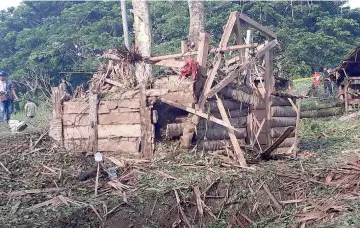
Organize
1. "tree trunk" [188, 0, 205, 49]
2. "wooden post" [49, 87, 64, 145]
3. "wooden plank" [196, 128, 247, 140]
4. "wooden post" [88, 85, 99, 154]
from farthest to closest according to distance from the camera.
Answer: "tree trunk" [188, 0, 205, 49] < "wooden post" [49, 87, 64, 145] < "wooden post" [88, 85, 99, 154] < "wooden plank" [196, 128, 247, 140]

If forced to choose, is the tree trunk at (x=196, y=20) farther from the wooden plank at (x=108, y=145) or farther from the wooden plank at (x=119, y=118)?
the wooden plank at (x=108, y=145)

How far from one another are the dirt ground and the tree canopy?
14.6m

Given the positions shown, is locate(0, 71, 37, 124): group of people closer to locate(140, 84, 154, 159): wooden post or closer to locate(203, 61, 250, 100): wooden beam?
locate(140, 84, 154, 159): wooden post

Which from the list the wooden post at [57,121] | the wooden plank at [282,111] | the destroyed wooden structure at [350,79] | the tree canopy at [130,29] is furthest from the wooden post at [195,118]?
the tree canopy at [130,29]

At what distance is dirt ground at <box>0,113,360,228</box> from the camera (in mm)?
5996

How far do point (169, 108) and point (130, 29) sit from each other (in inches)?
779

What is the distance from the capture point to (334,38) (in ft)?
90.4

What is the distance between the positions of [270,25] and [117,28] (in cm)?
1011

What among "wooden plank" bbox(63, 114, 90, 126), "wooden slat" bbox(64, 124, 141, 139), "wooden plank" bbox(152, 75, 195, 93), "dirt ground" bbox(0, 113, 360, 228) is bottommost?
"dirt ground" bbox(0, 113, 360, 228)

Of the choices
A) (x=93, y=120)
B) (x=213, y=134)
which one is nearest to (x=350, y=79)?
(x=213, y=134)

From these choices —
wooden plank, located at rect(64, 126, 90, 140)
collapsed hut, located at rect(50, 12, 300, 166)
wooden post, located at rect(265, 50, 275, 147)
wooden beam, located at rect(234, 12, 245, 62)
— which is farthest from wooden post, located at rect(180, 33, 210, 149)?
wooden post, located at rect(265, 50, 275, 147)

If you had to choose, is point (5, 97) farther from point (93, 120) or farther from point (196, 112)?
point (196, 112)

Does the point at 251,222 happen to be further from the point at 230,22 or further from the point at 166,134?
the point at 230,22

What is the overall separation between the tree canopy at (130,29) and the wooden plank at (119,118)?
46.2 ft
